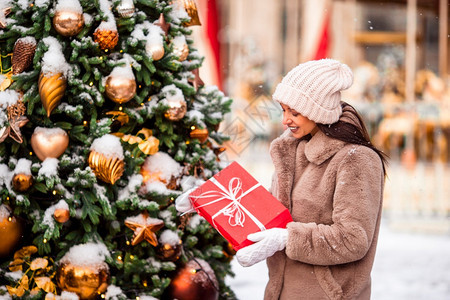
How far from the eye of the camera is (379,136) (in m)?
8.10

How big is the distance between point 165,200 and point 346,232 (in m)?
0.97

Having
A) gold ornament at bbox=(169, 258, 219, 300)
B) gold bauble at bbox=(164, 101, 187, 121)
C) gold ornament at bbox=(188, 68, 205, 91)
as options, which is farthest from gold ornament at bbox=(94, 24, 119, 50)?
gold ornament at bbox=(169, 258, 219, 300)

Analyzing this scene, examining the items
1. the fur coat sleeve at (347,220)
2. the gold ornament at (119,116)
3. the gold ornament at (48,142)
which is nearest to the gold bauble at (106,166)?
the gold ornament at (48,142)

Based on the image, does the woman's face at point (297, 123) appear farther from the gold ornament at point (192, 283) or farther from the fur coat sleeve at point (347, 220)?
the gold ornament at point (192, 283)

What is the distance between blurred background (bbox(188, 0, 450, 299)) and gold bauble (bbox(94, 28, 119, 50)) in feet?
12.3

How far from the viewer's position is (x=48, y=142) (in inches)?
93.4

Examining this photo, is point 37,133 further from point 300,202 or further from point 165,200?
point 300,202

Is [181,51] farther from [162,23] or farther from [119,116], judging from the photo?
[119,116]

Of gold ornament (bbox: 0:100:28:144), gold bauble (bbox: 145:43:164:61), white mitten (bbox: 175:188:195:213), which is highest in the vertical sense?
gold bauble (bbox: 145:43:164:61)

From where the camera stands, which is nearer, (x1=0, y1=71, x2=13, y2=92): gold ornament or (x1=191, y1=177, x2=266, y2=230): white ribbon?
(x1=191, y1=177, x2=266, y2=230): white ribbon

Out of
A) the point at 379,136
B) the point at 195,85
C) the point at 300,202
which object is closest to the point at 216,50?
the point at 379,136

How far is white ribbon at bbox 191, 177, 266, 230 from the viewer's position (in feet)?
6.65

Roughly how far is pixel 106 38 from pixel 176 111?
0.44 m

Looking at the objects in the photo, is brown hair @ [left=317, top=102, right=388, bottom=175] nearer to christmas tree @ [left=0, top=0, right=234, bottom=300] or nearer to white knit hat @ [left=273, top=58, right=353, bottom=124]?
white knit hat @ [left=273, top=58, right=353, bottom=124]
